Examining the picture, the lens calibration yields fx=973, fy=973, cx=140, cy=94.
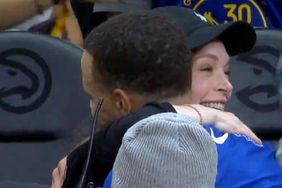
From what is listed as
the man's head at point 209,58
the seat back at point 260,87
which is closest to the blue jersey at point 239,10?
the seat back at point 260,87

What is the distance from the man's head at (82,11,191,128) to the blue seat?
973 mm

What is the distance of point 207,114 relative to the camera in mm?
1949

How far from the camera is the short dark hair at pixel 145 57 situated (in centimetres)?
182

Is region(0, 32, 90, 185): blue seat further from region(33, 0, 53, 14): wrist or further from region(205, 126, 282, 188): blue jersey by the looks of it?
region(205, 126, 282, 188): blue jersey

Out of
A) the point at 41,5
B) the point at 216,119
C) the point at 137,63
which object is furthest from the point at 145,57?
the point at 41,5

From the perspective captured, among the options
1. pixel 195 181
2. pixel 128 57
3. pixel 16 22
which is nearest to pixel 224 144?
pixel 128 57

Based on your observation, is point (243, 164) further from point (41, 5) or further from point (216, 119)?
point (41, 5)

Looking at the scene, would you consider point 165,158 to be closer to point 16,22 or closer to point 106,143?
point 106,143

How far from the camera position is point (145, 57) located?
5.97 feet

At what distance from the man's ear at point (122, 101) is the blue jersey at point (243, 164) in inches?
6.5

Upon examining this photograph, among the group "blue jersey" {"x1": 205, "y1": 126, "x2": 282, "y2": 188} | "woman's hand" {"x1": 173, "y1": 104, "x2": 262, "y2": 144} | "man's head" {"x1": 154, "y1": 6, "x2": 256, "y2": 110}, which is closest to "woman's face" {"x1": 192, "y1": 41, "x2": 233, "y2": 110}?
"man's head" {"x1": 154, "y1": 6, "x2": 256, "y2": 110}

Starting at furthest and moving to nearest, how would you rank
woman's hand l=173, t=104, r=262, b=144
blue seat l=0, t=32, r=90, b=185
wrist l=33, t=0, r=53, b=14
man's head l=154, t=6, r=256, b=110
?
wrist l=33, t=0, r=53, b=14
blue seat l=0, t=32, r=90, b=185
man's head l=154, t=6, r=256, b=110
woman's hand l=173, t=104, r=262, b=144

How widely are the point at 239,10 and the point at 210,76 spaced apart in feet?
3.61

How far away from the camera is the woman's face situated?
84.9 inches
